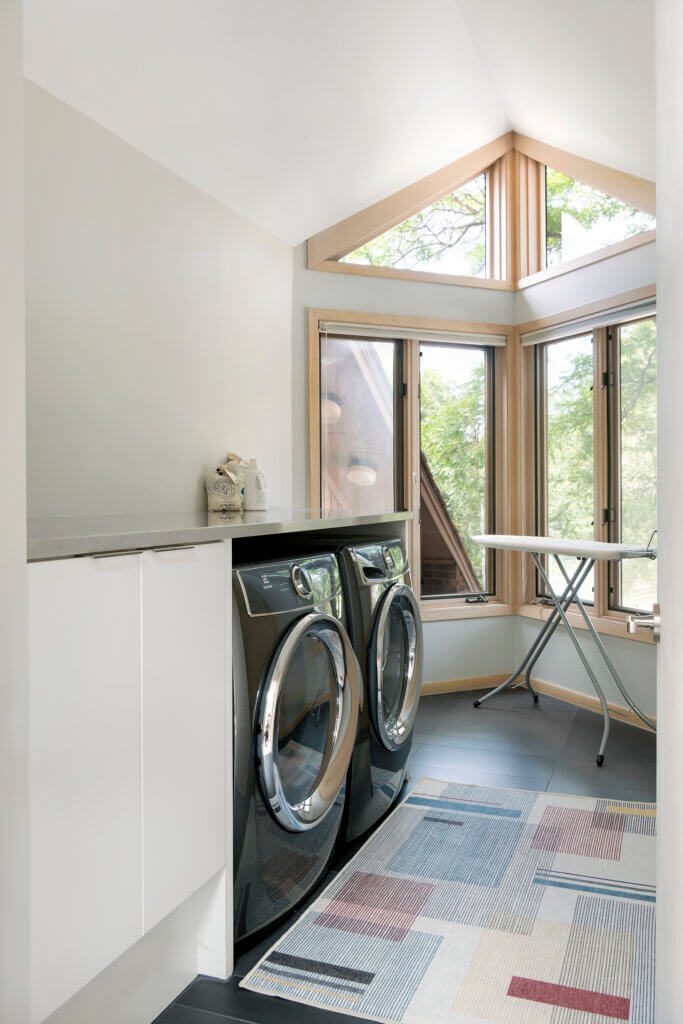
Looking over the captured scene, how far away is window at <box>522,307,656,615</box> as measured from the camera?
3613 mm

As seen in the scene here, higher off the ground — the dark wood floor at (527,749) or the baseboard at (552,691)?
the baseboard at (552,691)

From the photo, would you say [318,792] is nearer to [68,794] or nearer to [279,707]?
[279,707]

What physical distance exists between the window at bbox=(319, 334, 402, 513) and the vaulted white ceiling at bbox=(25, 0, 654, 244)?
0.65 metres

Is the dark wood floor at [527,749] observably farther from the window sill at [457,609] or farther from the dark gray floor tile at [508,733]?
the window sill at [457,609]

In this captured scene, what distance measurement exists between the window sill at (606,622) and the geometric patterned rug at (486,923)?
1011mm

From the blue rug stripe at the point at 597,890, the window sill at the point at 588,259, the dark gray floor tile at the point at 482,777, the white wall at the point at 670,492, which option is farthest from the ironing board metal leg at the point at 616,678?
the white wall at the point at 670,492

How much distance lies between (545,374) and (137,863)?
11.4 ft

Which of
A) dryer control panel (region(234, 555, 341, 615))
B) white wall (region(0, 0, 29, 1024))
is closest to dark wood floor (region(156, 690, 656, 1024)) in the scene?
dryer control panel (region(234, 555, 341, 615))

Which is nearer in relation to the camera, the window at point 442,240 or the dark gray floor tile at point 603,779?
the dark gray floor tile at point 603,779

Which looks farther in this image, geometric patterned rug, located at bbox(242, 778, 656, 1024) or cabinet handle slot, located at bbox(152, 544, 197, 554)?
geometric patterned rug, located at bbox(242, 778, 656, 1024)

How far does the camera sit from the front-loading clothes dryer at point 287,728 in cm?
176

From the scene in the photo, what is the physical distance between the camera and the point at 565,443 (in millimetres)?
4082

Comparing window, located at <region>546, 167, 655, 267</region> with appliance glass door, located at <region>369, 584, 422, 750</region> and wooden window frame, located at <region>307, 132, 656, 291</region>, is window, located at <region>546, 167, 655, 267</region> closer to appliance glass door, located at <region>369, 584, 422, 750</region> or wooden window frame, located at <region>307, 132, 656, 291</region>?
wooden window frame, located at <region>307, 132, 656, 291</region>

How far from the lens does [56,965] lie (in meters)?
1.20
